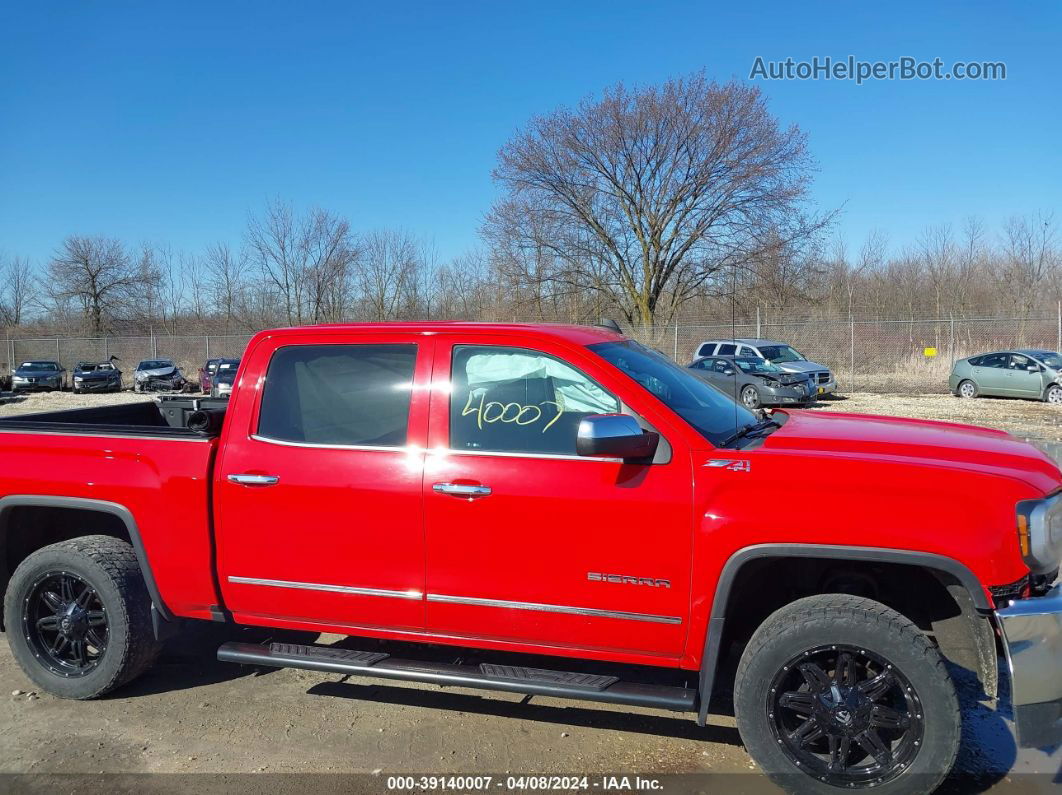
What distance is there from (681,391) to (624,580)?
1.02m

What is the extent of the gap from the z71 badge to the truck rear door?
0.80 meters

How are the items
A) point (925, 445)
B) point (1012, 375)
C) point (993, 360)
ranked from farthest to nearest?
point (993, 360)
point (1012, 375)
point (925, 445)

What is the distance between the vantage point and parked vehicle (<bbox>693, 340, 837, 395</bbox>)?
2186cm

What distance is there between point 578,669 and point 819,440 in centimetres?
184

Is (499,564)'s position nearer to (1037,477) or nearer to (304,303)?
(1037,477)

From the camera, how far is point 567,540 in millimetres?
3424

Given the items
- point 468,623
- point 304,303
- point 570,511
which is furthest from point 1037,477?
point 304,303

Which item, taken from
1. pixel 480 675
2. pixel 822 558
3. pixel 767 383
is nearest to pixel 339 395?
pixel 480 675

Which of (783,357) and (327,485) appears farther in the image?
(783,357)

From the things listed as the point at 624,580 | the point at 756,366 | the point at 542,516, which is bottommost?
the point at 624,580

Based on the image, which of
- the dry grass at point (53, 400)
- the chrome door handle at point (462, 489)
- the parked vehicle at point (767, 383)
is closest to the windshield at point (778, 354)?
the parked vehicle at point (767, 383)

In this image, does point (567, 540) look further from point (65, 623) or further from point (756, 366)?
point (756, 366)

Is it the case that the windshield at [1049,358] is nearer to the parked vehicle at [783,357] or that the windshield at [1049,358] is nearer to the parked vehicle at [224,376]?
the parked vehicle at [783,357]

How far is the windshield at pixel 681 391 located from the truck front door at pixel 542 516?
7.9 inches
